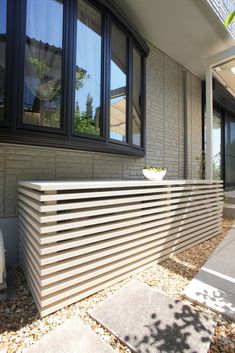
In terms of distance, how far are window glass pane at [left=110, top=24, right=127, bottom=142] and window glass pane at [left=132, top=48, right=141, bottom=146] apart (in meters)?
0.32

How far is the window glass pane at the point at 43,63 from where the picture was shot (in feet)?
7.79

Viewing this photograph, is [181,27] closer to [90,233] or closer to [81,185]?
[81,185]

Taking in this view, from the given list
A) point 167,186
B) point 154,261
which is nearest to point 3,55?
point 167,186

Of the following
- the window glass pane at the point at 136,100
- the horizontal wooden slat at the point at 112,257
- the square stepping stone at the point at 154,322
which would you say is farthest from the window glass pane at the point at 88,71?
the square stepping stone at the point at 154,322

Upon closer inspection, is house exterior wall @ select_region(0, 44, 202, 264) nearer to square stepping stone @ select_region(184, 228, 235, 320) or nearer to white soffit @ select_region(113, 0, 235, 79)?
white soffit @ select_region(113, 0, 235, 79)

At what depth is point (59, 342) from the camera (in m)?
1.41

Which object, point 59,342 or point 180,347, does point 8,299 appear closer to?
point 59,342

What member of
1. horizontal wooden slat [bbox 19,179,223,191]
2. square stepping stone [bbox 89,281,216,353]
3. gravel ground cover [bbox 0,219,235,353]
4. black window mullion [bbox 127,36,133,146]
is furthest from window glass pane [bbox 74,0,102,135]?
square stepping stone [bbox 89,281,216,353]

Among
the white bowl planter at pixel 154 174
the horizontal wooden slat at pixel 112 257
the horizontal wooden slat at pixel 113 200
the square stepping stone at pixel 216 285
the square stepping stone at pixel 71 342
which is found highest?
the white bowl planter at pixel 154 174

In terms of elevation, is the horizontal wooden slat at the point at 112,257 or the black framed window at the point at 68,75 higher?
the black framed window at the point at 68,75

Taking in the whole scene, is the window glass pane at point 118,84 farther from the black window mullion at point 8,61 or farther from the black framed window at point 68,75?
the black window mullion at point 8,61

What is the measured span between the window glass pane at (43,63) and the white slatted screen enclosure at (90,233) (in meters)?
0.84

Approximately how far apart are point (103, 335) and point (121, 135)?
8.58ft

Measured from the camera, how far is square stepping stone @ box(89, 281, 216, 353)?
4.54 feet
